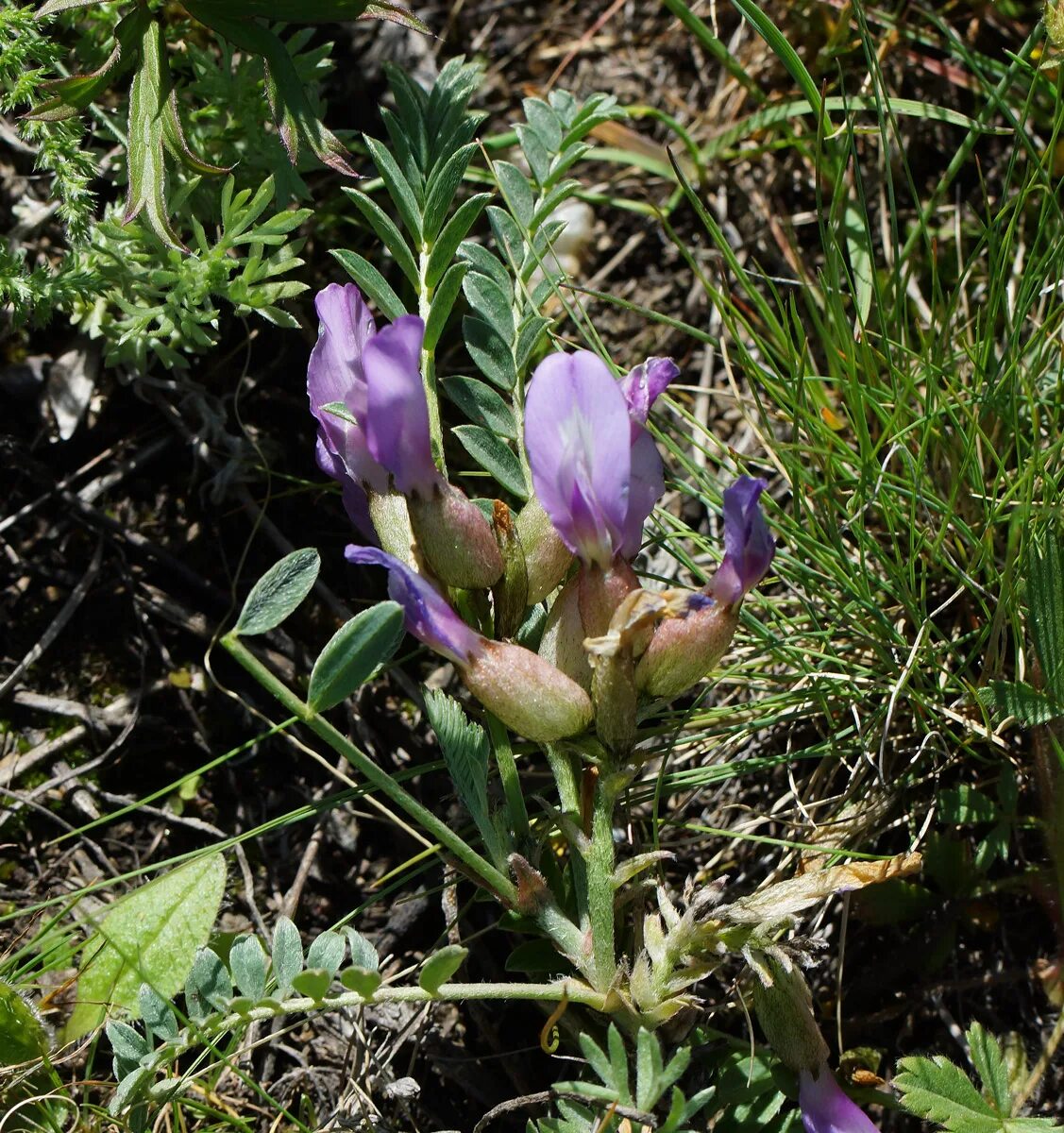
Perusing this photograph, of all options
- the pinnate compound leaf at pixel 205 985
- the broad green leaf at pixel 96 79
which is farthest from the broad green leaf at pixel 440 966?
the broad green leaf at pixel 96 79

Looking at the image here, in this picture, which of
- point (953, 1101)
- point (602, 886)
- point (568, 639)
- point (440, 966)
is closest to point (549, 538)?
point (568, 639)

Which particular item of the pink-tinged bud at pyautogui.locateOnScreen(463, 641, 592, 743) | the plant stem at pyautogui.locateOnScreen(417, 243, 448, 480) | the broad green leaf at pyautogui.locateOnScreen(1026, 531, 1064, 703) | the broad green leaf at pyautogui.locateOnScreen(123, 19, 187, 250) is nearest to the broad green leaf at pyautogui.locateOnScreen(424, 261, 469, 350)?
the plant stem at pyautogui.locateOnScreen(417, 243, 448, 480)

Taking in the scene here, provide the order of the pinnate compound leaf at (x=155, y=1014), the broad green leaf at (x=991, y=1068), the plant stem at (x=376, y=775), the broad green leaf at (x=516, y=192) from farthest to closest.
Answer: the broad green leaf at (x=516, y=192)
the broad green leaf at (x=991, y=1068)
the pinnate compound leaf at (x=155, y=1014)
the plant stem at (x=376, y=775)

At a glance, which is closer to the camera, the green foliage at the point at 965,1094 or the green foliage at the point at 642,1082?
the green foliage at the point at 642,1082

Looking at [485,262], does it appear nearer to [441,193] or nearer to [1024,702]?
[441,193]

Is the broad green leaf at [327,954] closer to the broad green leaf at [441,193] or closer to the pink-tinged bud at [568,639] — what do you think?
the pink-tinged bud at [568,639]

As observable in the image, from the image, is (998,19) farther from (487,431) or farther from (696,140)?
(487,431)

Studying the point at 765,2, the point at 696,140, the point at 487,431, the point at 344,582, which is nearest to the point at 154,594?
the point at 344,582
